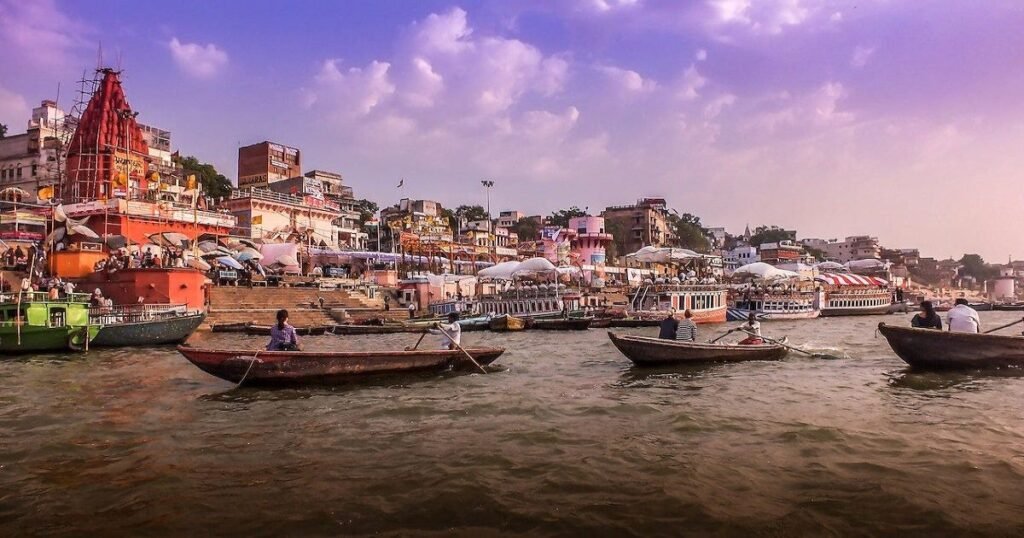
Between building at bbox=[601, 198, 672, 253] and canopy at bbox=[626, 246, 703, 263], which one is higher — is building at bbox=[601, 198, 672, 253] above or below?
above

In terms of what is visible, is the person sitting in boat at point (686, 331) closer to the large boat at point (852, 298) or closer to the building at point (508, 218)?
the large boat at point (852, 298)

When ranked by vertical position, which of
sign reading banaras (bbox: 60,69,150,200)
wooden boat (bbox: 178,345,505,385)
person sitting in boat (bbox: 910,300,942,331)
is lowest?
wooden boat (bbox: 178,345,505,385)

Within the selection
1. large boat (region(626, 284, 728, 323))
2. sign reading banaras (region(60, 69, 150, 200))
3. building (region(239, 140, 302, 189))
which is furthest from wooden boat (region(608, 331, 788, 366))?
building (region(239, 140, 302, 189))

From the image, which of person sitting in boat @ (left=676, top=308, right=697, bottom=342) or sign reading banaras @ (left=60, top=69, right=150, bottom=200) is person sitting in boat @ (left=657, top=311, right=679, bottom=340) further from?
sign reading banaras @ (left=60, top=69, right=150, bottom=200)

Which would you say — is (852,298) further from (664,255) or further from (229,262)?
(229,262)

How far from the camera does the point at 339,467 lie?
7.18 m

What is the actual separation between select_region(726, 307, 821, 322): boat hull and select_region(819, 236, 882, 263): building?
7445cm

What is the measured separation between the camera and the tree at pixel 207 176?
5712cm

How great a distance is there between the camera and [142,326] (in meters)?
22.6

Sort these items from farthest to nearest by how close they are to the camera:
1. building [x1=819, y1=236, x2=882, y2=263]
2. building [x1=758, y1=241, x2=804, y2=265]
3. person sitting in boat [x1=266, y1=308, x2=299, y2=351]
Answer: building [x1=819, y1=236, x2=882, y2=263] < building [x1=758, y1=241, x2=804, y2=265] < person sitting in boat [x1=266, y1=308, x2=299, y2=351]

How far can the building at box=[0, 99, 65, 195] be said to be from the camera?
155ft

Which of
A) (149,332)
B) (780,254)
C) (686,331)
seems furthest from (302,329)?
(780,254)

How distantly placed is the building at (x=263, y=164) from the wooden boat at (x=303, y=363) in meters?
53.9

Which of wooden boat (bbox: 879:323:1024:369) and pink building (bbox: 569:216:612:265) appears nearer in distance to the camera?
wooden boat (bbox: 879:323:1024:369)
